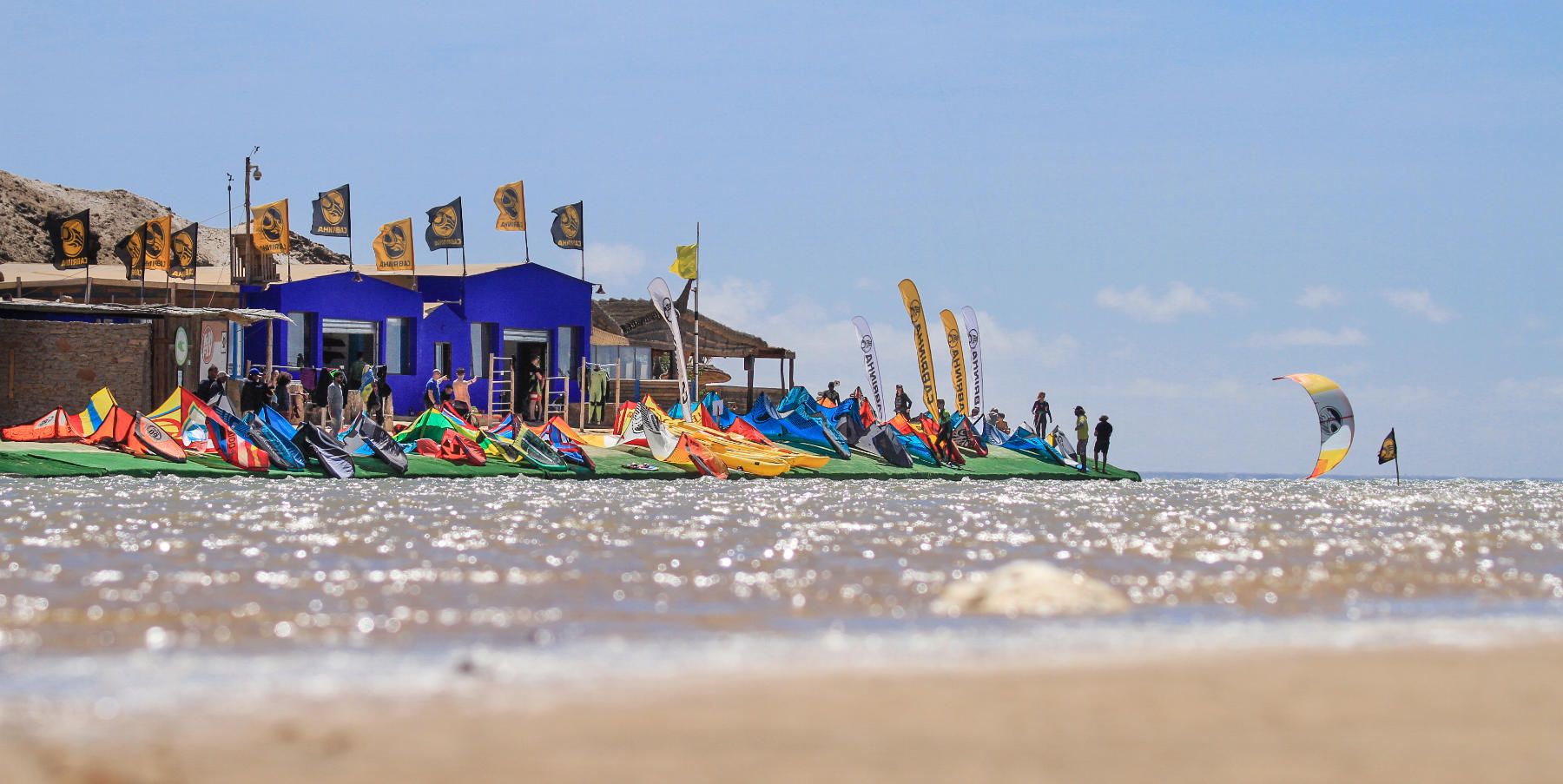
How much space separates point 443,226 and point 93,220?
5203cm

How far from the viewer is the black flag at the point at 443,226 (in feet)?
144

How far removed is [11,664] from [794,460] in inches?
1027

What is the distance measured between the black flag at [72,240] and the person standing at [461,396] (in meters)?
9.08

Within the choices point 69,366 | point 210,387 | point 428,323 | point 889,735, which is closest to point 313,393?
point 210,387

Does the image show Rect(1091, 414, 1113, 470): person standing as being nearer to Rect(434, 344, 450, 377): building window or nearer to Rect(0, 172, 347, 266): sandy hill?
Rect(434, 344, 450, 377): building window

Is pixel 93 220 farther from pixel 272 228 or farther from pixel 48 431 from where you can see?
pixel 48 431

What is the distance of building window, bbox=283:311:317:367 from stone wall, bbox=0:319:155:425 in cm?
714

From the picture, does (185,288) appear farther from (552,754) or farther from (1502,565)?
(552,754)

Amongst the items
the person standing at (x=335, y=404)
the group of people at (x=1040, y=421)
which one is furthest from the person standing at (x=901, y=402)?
the person standing at (x=335, y=404)

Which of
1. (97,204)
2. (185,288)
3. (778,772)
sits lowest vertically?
(778,772)

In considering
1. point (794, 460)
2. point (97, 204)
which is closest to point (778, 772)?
point (794, 460)

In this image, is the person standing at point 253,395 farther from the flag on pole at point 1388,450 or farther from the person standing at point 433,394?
the flag on pole at point 1388,450

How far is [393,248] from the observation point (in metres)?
42.7

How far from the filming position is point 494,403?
135ft
